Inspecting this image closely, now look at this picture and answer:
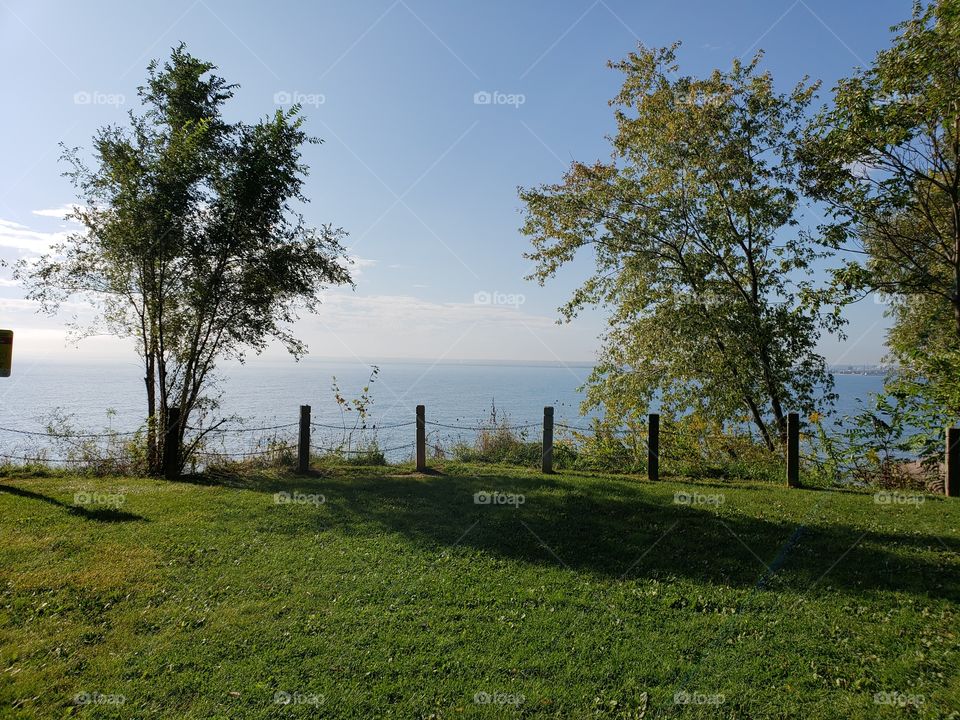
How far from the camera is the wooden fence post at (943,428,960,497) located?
11.3 metres

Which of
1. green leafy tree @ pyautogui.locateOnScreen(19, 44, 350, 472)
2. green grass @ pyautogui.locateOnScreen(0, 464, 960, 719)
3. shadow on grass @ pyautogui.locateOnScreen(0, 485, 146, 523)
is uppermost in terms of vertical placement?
green leafy tree @ pyautogui.locateOnScreen(19, 44, 350, 472)

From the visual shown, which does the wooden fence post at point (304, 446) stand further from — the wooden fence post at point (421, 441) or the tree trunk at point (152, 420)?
the tree trunk at point (152, 420)

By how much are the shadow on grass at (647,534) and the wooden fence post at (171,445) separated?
2.46 m

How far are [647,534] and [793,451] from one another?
6.07m

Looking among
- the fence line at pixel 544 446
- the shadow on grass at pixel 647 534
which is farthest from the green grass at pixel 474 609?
the fence line at pixel 544 446

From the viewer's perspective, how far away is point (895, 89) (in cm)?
1202

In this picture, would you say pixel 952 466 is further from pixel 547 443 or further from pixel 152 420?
pixel 152 420

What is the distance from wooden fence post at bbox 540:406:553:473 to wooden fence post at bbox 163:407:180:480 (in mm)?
8404

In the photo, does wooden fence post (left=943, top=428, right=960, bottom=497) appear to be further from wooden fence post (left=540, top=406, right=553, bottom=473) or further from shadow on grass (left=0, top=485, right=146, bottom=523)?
shadow on grass (left=0, top=485, right=146, bottom=523)

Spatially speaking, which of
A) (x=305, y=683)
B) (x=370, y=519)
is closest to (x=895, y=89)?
(x=370, y=519)

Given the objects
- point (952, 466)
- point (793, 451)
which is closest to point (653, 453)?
point (793, 451)

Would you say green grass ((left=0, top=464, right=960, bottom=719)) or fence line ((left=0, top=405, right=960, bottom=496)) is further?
fence line ((left=0, top=405, right=960, bottom=496))

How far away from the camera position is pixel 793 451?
484 inches

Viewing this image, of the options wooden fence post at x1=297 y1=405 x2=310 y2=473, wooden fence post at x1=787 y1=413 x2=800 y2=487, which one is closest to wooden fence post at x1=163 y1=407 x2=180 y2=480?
wooden fence post at x1=297 y1=405 x2=310 y2=473
